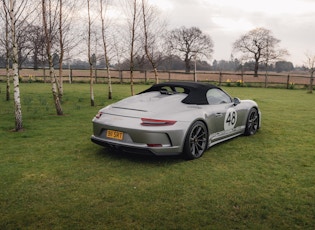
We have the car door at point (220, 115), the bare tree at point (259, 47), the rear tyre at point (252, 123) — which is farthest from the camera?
the bare tree at point (259, 47)

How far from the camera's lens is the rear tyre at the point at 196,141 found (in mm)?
5105

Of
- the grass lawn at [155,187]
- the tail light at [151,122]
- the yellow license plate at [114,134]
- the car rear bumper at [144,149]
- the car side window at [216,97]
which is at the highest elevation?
the car side window at [216,97]

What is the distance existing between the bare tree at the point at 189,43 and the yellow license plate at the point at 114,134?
5246 centimetres

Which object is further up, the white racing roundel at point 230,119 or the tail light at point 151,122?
the tail light at point 151,122

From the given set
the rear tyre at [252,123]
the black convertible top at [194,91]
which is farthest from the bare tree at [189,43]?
the black convertible top at [194,91]

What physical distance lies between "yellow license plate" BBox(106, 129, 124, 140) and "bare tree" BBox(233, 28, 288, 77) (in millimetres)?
47946

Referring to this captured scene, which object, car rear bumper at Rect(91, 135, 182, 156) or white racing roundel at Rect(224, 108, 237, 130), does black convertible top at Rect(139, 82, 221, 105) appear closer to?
white racing roundel at Rect(224, 108, 237, 130)

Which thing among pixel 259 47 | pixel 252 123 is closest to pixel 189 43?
pixel 259 47

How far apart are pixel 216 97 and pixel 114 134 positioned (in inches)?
91.6

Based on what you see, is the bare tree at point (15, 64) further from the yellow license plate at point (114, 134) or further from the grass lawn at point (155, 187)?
the yellow license plate at point (114, 134)

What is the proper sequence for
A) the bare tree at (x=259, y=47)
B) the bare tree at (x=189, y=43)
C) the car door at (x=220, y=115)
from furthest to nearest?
the bare tree at (x=189, y=43), the bare tree at (x=259, y=47), the car door at (x=220, y=115)

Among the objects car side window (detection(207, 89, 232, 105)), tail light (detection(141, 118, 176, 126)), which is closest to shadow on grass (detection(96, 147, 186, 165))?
tail light (detection(141, 118, 176, 126))

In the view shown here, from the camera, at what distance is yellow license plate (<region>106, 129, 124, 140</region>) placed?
4930mm

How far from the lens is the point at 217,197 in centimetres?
380
